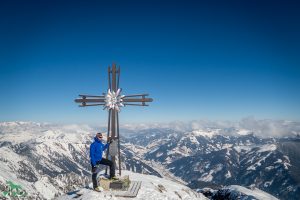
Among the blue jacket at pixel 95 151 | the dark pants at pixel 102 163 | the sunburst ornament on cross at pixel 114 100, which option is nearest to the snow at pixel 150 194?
the dark pants at pixel 102 163

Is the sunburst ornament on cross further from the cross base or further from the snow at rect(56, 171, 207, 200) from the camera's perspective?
the snow at rect(56, 171, 207, 200)

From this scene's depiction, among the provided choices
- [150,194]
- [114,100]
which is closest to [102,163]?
[150,194]

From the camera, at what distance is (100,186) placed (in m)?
29.1

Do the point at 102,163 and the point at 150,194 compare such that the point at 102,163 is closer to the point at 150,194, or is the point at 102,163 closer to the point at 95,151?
the point at 95,151

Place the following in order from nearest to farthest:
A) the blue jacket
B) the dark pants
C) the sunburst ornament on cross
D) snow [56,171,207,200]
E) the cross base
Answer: snow [56,171,207,200] < the blue jacket < the dark pants < the cross base < the sunburst ornament on cross

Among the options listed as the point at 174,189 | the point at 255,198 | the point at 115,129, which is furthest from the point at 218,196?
the point at 115,129

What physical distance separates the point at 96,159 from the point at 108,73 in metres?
9.55

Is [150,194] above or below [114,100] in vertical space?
below

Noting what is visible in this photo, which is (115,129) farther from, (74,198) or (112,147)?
(74,198)

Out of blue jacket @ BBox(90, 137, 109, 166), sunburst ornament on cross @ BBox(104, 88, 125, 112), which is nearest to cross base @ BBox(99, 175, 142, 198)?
blue jacket @ BBox(90, 137, 109, 166)

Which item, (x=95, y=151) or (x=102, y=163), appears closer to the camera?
(x=95, y=151)

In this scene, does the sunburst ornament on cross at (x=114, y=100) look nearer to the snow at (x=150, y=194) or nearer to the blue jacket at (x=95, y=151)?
the blue jacket at (x=95, y=151)

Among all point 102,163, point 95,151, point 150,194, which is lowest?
point 150,194

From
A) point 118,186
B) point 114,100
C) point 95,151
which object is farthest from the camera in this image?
point 114,100
